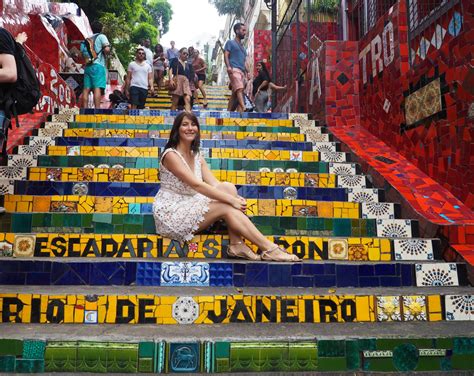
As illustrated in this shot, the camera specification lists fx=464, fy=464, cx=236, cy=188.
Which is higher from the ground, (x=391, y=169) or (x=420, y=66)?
(x=420, y=66)

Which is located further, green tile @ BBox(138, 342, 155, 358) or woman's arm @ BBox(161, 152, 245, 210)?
woman's arm @ BBox(161, 152, 245, 210)

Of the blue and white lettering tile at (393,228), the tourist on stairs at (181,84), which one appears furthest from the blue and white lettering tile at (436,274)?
the tourist on stairs at (181,84)

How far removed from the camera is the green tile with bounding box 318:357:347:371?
2352mm

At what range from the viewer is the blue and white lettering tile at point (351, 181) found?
477cm

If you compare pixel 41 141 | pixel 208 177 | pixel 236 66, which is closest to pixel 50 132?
pixel 41 141

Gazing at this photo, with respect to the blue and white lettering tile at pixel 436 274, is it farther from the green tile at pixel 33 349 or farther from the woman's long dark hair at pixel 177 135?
the green tile at pixel 33 349

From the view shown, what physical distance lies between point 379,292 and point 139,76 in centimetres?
614

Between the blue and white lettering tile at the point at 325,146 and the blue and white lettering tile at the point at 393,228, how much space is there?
194cm

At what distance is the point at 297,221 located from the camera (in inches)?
152

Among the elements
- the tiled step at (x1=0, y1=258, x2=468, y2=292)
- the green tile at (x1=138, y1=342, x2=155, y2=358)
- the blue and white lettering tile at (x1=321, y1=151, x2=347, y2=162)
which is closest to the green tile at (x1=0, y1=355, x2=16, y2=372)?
the green tile at (x1=138, y1=342, x2=155, y2=358)

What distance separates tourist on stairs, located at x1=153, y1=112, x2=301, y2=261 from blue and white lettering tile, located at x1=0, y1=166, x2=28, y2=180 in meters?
1.80

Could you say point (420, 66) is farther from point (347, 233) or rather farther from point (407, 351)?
point (407, 351)

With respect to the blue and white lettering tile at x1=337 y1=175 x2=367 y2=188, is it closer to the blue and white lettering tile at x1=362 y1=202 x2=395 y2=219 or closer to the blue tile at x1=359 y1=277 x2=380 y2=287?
the blue and white lettering tile at x1=362 y1=202 x2=395 y2=219

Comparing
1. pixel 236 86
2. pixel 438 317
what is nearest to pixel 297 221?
pixel 438 317
